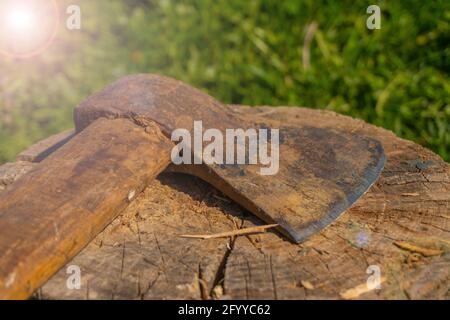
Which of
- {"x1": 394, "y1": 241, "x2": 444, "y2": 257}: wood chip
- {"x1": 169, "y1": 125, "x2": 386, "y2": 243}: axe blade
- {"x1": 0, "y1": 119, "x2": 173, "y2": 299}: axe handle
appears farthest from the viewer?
{"x1": 169, "y1": 125, "x2": 386, "y2": 243}: axe blade

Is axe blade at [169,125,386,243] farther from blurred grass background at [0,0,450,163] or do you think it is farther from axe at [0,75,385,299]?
blurred grass background at [0,0,450,163]

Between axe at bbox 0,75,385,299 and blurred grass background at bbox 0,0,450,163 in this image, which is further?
blurred grass background at bbox 0,0,450,163

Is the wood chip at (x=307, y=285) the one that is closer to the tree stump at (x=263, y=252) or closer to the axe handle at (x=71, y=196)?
the tree stump at (x=263, y=252)

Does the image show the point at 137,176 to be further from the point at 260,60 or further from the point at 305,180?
the point at 260,60

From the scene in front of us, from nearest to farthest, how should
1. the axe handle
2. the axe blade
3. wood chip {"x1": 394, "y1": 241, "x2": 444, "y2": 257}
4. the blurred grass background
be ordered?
the axe handle, wood chip {"x1": 394, "y1": 241, "x2": 444, "y2": 257}, the axe blade, the blurred grass background

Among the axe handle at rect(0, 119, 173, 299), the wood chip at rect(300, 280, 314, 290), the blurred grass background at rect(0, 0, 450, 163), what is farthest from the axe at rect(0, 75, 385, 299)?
the blurred grass background at rect(0, 0, 450, 163)

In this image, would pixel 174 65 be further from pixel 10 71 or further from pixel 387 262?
pixel 387 262

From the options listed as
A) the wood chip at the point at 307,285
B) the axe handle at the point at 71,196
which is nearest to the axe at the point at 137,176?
the axe handle at the point at 71,196
